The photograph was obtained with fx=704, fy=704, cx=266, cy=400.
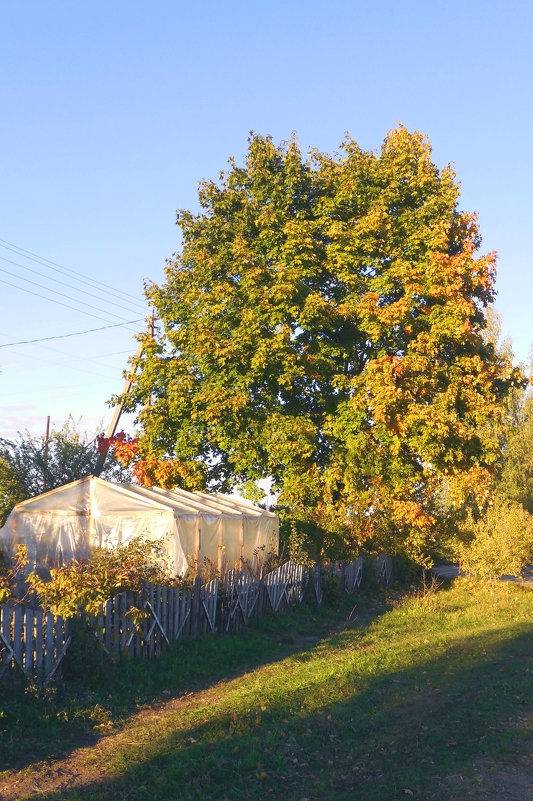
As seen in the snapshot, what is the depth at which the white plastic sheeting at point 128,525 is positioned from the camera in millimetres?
17688

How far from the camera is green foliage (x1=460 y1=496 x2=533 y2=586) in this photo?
21359 millimetres

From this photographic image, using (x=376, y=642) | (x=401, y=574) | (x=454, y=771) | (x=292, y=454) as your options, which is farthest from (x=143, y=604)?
(x=401, y=574)

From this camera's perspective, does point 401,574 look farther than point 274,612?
Yes

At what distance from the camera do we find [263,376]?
22.8 m

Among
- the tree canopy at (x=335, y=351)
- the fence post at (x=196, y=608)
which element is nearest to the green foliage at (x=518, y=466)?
the tree canopy at (x=335, y=351)

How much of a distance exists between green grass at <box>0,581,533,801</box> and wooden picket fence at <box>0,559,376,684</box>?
431 millimetres

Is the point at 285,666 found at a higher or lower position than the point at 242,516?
lower

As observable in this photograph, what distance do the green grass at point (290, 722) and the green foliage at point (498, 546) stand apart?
267 inches

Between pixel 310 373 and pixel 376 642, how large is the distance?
1060cm

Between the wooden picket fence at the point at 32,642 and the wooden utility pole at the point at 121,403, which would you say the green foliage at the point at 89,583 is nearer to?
the wooden picket fence at the point at 32,642

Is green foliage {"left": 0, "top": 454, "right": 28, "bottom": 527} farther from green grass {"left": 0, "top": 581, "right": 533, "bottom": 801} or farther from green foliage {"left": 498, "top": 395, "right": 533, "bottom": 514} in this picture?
green foliage {"left": 498, "top": 395, "right": 533, "bottom": 514}

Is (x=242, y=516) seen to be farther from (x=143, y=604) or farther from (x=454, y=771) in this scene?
(x=454, y=771)

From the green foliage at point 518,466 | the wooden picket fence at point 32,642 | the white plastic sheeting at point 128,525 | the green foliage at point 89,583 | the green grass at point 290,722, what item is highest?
the green foliage at point 518,466

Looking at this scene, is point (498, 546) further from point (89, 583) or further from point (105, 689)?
point (105, 689)
